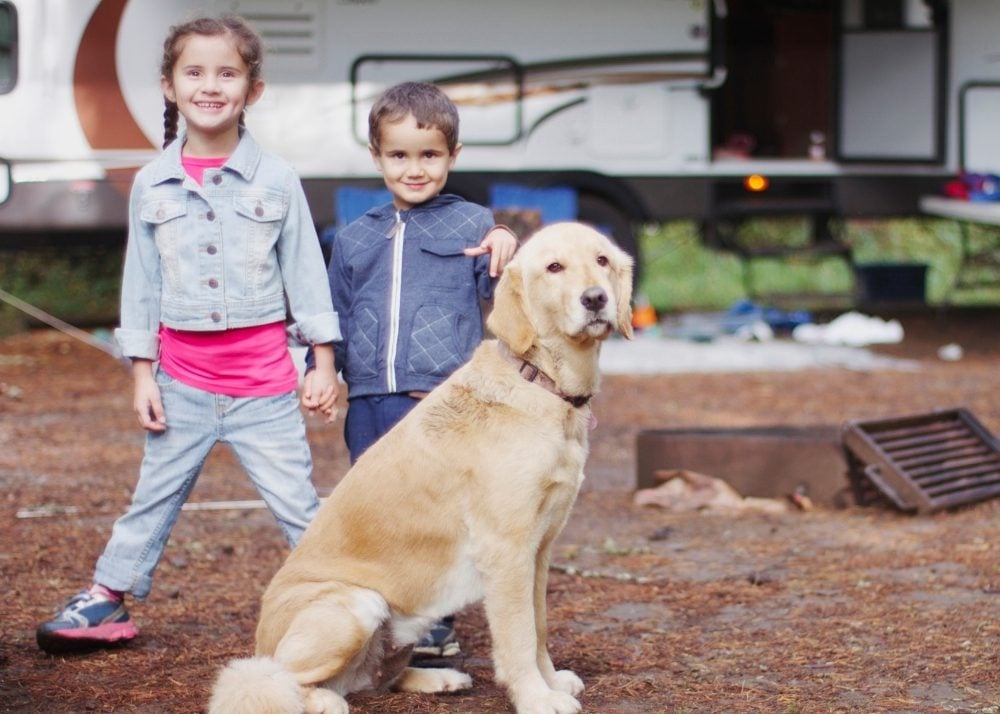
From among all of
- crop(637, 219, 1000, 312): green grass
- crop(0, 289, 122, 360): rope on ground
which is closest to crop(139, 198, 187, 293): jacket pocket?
→ crop(0, 289, 122, 360): rope on ground

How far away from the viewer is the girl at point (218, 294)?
3646 millimetres

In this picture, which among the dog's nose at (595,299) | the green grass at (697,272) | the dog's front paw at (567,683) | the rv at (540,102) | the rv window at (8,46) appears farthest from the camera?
the green grass at (697,272)

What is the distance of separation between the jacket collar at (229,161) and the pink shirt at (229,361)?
1.8 inches

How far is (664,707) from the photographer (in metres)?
3.43

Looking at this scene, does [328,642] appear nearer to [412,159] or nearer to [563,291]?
[563,291]

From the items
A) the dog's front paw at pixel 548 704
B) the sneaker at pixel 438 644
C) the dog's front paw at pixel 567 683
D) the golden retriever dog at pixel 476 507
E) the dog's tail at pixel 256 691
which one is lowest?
the sneaker at pixel 438 644

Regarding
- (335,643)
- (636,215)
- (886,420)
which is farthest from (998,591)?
(636,215)

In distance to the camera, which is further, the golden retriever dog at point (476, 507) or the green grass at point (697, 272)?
the green grass at point (697, 272)

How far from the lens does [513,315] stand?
10.7ft

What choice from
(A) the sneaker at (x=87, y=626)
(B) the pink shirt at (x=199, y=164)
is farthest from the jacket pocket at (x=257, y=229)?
(A) the sneaker at (x=87, y=626)

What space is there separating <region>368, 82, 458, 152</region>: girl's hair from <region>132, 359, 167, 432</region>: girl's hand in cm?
87

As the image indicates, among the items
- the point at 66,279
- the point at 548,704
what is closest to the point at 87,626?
the point at 548,704

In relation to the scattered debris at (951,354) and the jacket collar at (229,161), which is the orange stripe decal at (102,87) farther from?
the jacket collar at (229,161)

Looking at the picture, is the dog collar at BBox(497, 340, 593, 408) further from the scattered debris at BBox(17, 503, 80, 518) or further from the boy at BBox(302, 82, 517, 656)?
the scattered debris at BBox(17, 503, 80, 518)
